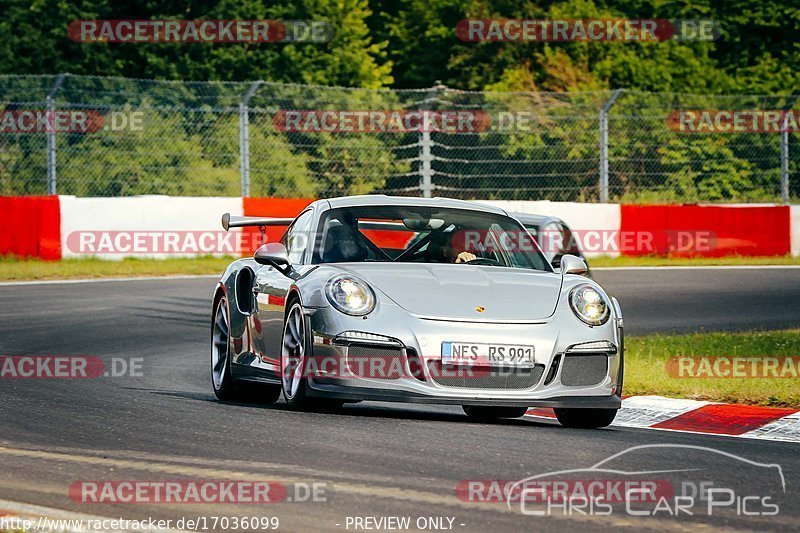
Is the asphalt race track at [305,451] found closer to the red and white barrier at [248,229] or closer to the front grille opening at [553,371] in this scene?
the front grille opening at [553,371]

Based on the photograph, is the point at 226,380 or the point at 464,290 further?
the point at 226,380

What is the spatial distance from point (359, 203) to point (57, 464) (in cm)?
324

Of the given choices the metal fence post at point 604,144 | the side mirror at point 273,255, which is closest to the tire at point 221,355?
the side mirror at point 273,255

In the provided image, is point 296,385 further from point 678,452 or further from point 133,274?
point 133,274

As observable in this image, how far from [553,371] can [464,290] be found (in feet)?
2.09

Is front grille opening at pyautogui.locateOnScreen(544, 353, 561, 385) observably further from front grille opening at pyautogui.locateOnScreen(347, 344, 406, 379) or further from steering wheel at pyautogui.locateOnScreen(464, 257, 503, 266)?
steering wheel at pyautogui.locateOnScreen(464, 257, 503, 266)

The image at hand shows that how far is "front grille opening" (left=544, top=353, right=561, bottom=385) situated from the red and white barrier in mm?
14496

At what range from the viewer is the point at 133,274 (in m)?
21.7

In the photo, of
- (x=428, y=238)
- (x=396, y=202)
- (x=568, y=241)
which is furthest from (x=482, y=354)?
(x=568, y=241)

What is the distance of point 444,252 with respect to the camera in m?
8.89

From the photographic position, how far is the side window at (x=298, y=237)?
29.6 ft

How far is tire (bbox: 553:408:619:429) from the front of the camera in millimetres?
8234

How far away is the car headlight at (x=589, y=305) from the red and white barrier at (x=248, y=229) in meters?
14.2

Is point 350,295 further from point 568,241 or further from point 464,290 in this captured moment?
point 568,241
